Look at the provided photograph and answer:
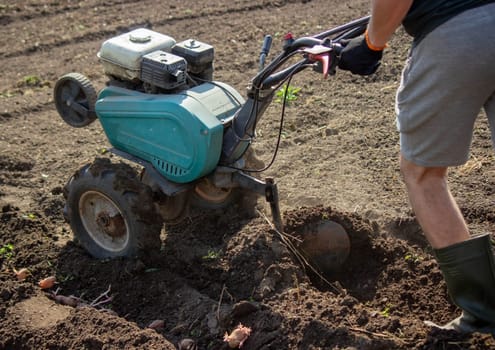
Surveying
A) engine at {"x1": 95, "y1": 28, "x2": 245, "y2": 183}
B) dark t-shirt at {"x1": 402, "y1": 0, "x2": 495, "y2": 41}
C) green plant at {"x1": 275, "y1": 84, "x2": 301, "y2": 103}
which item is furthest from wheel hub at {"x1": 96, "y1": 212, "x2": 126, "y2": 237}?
green plant at {"x1": 275, "y1": 84, "x2": 301, "y2": 103}

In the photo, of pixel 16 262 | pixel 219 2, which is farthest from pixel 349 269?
pixel 219 2

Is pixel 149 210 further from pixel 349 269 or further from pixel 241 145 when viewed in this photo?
pixel 349 269

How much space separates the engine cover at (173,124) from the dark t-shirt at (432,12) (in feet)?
4.22

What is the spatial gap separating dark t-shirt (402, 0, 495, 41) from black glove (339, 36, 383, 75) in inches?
9.6

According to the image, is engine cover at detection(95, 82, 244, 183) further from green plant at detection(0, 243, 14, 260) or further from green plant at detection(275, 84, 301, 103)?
green plant at detection(275, 84, 301, 103)

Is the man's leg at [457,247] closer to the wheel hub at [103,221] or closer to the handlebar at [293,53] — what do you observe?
the handlebar at [293,53]

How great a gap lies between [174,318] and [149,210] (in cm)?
60

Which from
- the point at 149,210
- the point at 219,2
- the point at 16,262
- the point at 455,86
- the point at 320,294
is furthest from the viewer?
the point at 219,2

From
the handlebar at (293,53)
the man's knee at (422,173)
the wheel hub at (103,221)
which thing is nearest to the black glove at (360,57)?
the handlebar at (293,53)

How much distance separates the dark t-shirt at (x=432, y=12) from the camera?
3.00 metres

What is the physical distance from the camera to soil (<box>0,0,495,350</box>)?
3.65 metres

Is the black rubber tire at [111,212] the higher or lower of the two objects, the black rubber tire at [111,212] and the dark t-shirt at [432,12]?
the lower

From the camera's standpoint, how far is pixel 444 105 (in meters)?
3.08

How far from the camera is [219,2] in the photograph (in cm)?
890
